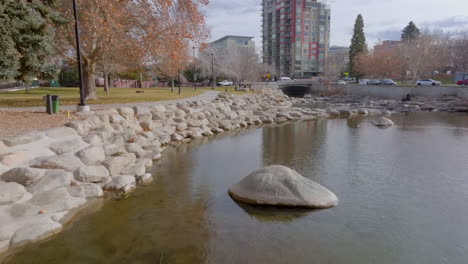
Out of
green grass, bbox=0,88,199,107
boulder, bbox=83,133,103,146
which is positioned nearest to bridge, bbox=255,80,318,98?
green grass, bbox=0,88,199,107

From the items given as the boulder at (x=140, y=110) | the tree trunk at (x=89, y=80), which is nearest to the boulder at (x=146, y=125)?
the boulder at (x=140, y=110)

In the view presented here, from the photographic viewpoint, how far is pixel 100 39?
20.5 metres

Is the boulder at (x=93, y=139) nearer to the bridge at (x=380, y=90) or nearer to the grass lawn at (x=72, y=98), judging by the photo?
the grass lawn at (x=72, y=98)

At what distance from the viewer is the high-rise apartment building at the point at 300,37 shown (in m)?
107

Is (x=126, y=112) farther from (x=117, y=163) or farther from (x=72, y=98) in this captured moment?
(x=72, y=98)

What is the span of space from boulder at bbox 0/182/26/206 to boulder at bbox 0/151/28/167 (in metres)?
1.05

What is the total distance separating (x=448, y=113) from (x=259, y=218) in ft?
102

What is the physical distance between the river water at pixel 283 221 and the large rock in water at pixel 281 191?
0.25 m

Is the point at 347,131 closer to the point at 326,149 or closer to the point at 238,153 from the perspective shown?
the point at 326,149

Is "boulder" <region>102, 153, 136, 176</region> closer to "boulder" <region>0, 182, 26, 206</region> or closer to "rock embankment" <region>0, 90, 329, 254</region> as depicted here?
"rock embankment" <region>0, 90, 329, 254</region>

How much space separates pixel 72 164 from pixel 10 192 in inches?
87.0

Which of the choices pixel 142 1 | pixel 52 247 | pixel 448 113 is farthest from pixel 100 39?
pixel 448 113

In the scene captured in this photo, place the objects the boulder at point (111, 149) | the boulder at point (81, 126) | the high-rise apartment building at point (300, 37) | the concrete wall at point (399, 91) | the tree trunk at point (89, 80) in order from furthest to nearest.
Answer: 1. the high-rise apartment building at point (300, 37)
2. the concrete wall at point (399, 91)
3. the tree trunk at point (89, 80)
4. the boulder at point (81, 126)
5. the boulder at point (111, 149)

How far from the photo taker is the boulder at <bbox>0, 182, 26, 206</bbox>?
6941 mm
